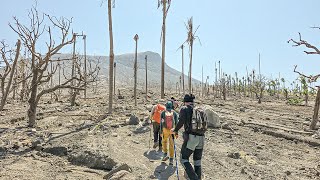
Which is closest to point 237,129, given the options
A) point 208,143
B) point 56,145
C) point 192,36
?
point 208,143

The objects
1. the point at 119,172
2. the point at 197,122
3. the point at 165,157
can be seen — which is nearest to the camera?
the point at 197,122

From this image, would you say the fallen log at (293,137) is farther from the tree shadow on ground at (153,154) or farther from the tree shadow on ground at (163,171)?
the tree shadow on ground at (163,171)

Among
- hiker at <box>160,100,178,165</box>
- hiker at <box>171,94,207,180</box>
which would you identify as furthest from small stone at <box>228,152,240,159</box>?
hiker at <box>171,94,207,180</box>

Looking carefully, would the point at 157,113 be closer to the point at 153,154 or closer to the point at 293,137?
the point at 153,154

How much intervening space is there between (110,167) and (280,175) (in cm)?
470

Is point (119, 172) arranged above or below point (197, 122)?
below

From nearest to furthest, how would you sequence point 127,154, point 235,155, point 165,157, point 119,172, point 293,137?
point 119,172, point 165,157, point 127,154, point 235,155, point 293,137

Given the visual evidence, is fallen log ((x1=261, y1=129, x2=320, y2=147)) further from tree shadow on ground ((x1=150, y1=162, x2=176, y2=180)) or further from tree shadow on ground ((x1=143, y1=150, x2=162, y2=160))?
tree shadow on ground ((x1=150, y1=162, x2=176, y2=180))

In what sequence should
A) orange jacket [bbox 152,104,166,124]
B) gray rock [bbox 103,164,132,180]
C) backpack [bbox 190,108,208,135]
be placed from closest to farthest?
backpack [bbox 190,108,208,135] → gray rock [bbox 103,164,132,180] → orange jacket [bbox 152,104,166,124]

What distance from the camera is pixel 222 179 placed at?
7738 mm

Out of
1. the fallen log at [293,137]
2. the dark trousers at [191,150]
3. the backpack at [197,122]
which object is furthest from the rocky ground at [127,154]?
the backpack at [197,122]

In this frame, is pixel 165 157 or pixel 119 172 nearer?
pixel 119 172

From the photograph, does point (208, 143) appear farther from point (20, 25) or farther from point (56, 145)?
point (20, 25)

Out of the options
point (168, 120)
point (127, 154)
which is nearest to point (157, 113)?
point (168, 120)
